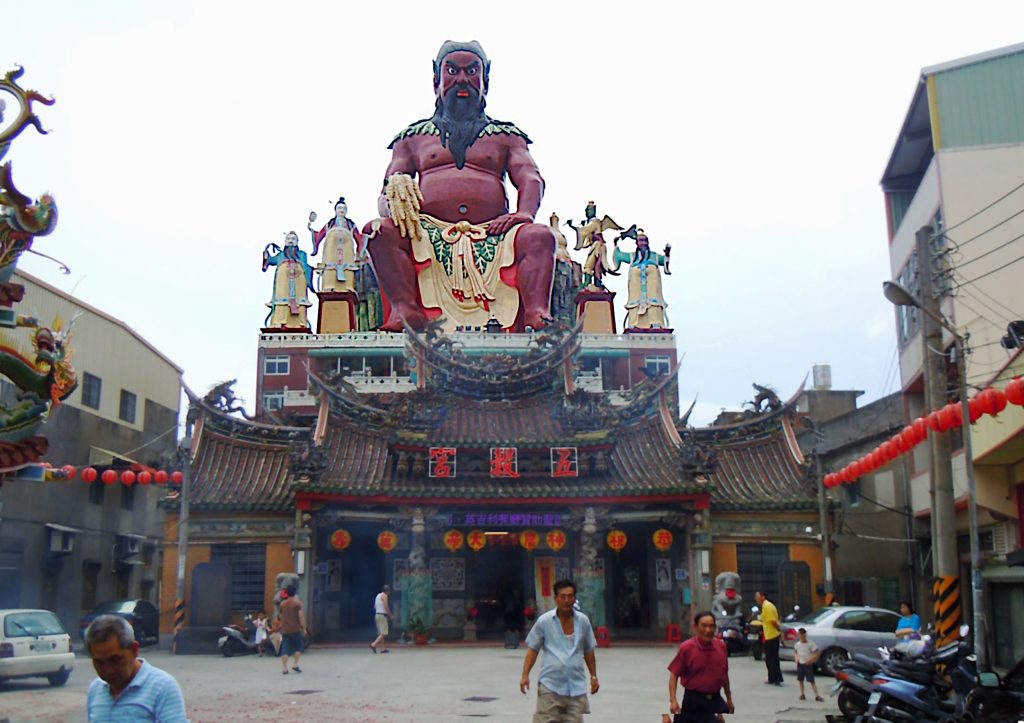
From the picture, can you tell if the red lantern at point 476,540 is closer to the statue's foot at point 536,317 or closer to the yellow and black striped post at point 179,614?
the yellow and black striped post at point 179,614

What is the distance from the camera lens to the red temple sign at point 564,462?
25.5 meters

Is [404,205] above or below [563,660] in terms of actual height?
above

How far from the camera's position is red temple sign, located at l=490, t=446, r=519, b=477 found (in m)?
25.3

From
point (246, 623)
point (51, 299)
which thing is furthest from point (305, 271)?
point (246, 623)

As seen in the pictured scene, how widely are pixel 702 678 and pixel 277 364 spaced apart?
1470 inches

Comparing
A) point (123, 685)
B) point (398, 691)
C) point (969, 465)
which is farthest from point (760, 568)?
point (123, 685)

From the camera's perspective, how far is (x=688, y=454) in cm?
2502

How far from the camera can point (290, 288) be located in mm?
46750

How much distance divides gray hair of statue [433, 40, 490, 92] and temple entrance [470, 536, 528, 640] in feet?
80.6

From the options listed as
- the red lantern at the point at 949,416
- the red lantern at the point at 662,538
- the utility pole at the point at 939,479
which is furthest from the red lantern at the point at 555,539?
the red lantern at the point at 949,416

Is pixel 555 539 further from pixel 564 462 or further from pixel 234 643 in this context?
pixel 234 643

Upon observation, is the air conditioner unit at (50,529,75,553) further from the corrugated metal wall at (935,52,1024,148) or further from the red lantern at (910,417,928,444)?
the corrugated metal wall at (935,52,1024,148)

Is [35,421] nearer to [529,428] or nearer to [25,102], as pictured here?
[25,102]

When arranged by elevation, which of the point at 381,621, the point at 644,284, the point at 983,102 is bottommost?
the point at 381,621
